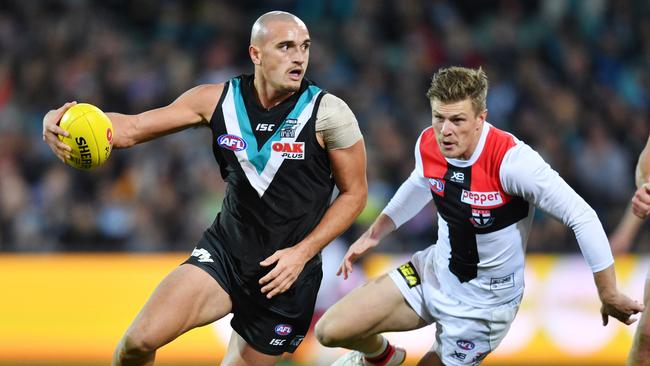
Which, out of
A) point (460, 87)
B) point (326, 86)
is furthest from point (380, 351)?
point (326, 86)

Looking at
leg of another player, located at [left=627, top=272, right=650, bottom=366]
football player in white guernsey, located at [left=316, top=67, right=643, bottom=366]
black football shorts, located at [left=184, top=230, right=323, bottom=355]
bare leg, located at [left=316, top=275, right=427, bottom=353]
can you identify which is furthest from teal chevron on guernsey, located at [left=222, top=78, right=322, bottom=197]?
leg of another player, located at [left=627, top=272, right=650, bottom=366]

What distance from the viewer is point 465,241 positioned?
589cm

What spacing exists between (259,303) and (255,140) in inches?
36.9

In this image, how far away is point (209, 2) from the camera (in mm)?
14000

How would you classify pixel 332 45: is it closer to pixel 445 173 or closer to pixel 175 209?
pixel 175 209

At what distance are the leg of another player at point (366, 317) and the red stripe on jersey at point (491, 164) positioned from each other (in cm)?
83

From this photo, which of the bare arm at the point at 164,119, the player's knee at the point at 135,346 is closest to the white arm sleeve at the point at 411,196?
the bare arm at the point at 164,119

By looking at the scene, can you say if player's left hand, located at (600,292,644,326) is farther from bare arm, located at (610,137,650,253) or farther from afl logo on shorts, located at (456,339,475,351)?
afl logo on shorts, located at (456,339,475,351)

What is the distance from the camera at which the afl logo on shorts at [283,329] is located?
19.8ft

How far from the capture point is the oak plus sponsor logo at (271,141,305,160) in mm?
5809

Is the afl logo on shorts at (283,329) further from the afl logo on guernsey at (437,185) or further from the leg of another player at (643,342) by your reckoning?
the leg of another player at (643,342)

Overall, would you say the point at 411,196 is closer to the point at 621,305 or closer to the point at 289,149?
the point at 289,149

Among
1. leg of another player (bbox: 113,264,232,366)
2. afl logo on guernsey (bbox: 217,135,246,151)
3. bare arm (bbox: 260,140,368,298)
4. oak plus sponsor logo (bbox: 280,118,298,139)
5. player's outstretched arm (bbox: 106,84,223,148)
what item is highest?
player's outstretched arm (bbox: 106,84,223,148)

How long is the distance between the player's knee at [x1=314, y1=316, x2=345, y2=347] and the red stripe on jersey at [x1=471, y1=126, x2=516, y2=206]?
1117 millimetres
